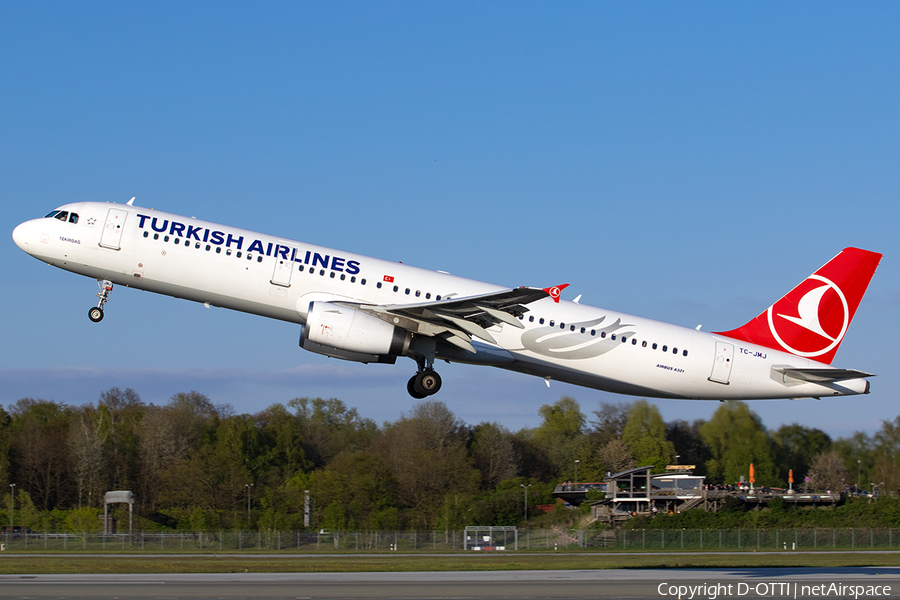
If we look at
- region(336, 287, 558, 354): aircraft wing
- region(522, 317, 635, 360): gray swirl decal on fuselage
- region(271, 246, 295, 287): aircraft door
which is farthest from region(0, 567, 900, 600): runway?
region(271, 246, 295, 287): aircraft door

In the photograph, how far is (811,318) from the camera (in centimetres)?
3662

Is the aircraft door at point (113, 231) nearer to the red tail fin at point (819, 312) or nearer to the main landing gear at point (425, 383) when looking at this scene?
the main landing gear at point (425, 383)

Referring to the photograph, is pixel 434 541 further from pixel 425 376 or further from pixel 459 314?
pixel 459 314

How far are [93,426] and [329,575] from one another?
58.2m

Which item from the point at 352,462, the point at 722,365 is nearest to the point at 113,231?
the point at 722,365

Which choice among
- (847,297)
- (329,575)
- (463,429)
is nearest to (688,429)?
(463,429)

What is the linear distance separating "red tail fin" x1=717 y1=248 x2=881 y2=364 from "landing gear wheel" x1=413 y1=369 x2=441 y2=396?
11973mm

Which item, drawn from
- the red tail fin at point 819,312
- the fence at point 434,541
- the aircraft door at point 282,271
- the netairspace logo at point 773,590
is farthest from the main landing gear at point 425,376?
the fence at point 434,541

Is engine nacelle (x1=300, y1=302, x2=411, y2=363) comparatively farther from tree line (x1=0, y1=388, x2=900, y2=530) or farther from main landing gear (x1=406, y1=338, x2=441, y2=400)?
tree line (x1=0, y1=388, x2=900, y2=530)

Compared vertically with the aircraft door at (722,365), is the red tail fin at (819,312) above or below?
above

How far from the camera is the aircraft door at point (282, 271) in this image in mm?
31172

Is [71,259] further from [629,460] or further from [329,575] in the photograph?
[629,460]

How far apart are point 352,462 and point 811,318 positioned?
1619 inches

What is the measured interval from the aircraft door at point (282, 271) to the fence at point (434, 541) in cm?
2246
